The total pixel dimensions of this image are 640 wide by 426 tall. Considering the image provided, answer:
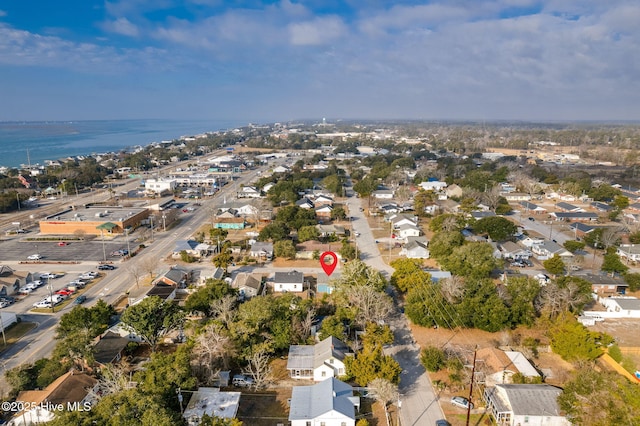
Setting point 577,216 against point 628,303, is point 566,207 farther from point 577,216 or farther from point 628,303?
point 628,303

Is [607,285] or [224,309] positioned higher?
[224,309]

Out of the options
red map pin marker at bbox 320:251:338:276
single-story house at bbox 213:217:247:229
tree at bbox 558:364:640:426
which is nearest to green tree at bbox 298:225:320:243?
red map pin marker at bbox 320:251:338:276

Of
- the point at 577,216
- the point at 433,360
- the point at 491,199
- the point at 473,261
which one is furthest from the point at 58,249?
the point at 577,216

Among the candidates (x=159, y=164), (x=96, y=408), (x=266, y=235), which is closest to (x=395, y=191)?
(x=266, y=235)

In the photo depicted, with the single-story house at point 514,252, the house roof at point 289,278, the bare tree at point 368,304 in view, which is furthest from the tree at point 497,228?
the house roof at point 289,278

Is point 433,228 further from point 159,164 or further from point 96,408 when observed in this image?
point 159,164

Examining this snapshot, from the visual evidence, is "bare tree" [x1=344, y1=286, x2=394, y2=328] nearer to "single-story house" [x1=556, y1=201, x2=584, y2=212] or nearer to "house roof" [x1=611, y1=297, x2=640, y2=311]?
"house roof" [x1=611, y1=297, x2=640, y2=311]

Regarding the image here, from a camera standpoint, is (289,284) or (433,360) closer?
(433,360)

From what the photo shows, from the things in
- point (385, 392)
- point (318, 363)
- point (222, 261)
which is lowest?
point (318, 363)
